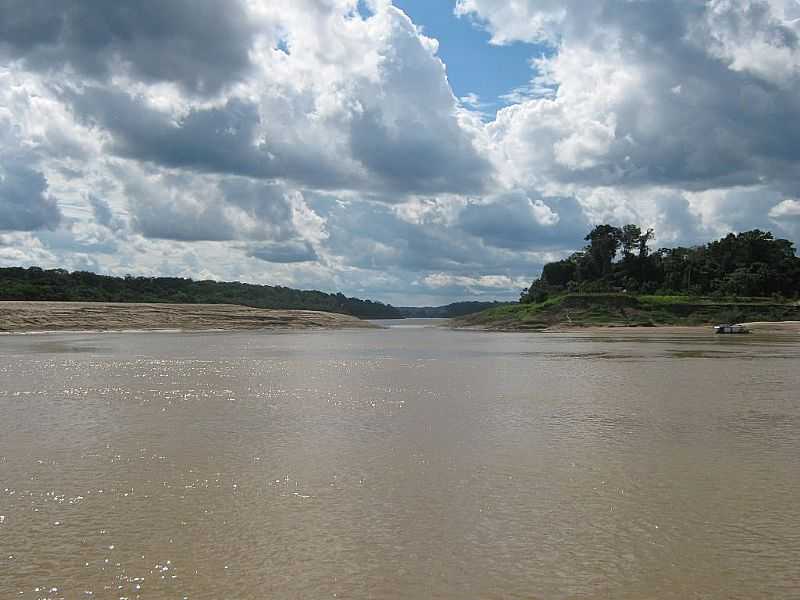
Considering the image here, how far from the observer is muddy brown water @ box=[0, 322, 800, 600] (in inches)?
351

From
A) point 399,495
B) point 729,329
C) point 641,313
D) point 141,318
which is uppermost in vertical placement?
point 641,313

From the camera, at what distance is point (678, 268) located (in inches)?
6132

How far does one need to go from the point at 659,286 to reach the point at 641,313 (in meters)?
42.0

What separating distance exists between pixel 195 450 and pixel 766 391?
2225 centimetres

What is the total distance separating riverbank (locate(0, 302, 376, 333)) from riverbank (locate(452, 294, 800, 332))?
3524 cm

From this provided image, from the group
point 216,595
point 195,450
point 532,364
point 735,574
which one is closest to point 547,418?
point 195,450

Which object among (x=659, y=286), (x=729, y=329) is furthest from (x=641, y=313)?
(x=659, y=286)

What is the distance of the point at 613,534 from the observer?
10.5 meters

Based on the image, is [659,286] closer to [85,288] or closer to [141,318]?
[141,318]

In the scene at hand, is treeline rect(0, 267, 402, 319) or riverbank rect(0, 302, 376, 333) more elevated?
treeline rect(0, 267, 402, 319)

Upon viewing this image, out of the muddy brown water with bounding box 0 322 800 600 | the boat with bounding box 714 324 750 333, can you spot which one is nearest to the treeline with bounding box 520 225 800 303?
the boat with bounding box 714 324 750 333

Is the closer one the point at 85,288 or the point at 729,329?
the point at 729,329

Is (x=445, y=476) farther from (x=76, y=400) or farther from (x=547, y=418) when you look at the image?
(x=76, y=400)

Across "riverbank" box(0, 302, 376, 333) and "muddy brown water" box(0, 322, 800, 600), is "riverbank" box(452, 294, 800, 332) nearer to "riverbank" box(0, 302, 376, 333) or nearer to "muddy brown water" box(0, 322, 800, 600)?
"riverbank" box(0, 302, 376, 333)
